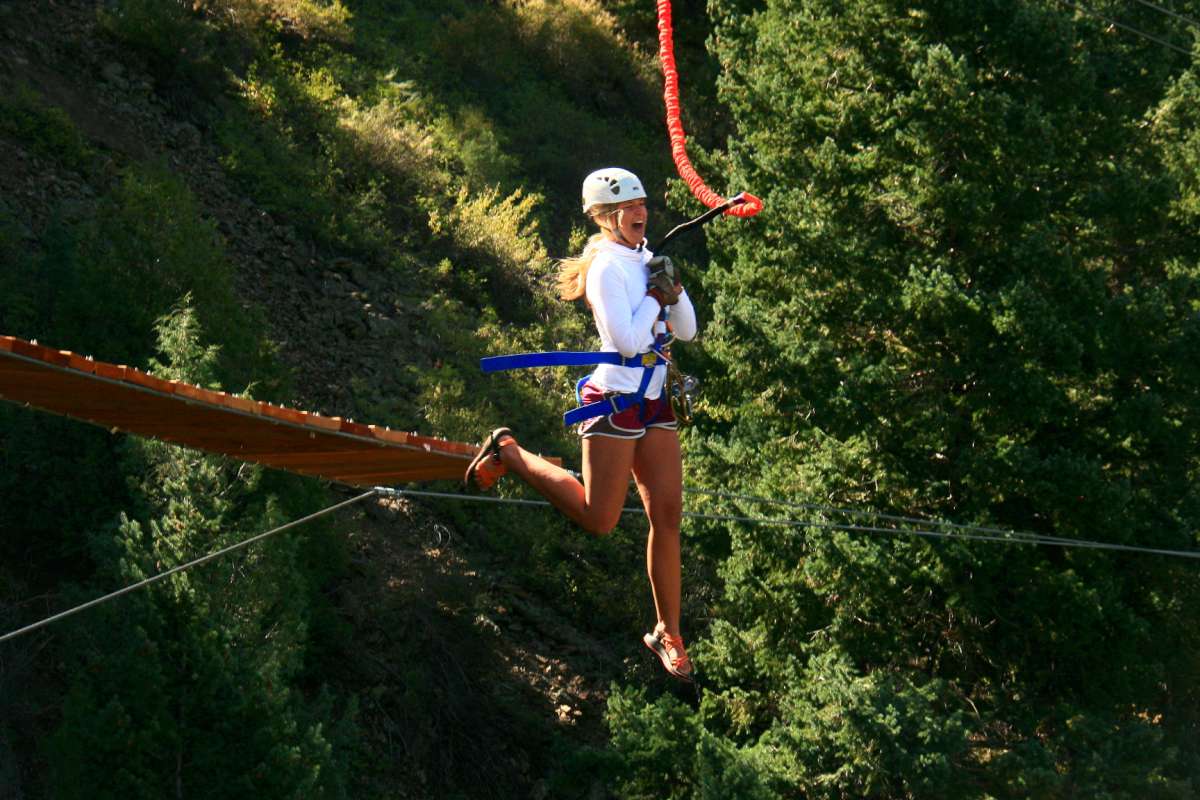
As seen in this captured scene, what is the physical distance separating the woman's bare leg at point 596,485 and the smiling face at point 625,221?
0.78 meters

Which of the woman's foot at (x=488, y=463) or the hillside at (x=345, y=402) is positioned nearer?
the woman's foot at (x=488, y=463)

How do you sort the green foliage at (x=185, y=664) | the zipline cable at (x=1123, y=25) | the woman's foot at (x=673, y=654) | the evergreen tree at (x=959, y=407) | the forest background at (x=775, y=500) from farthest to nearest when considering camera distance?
the zipline cable at (x=1123, y=25)
the evergreen tree at (x=959, y=407)
the forest background at (x=775, y=500)
the green foliage at (x=185, y=664)
the woman's foot at (x=673, y=654)

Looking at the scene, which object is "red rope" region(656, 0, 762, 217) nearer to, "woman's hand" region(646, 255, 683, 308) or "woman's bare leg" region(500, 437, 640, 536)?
"woman's hand" region(646, 255, 683, 308)

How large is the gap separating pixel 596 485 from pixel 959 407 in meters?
9.40

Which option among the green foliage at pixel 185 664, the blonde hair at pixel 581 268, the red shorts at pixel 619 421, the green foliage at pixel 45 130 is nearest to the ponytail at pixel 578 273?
the blonde hair at pixel 581 268

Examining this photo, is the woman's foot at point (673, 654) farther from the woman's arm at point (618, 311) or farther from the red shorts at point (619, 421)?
→ the woman's arm at point (618, 311)

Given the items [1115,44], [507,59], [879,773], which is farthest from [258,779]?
[507,59]

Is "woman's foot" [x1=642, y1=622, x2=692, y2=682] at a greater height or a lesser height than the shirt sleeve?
lesser

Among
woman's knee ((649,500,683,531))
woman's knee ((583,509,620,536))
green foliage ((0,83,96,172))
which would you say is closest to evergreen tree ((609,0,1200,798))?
green foliage ((0,83,96,172))

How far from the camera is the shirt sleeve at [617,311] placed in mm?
6027

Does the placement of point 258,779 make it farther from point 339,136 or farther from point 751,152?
point 339,136

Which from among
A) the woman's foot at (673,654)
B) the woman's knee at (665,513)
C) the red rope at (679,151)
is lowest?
the woman's foot at (673,654)

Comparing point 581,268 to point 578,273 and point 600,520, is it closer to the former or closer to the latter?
point 578,273

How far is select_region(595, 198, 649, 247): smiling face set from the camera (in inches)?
242
